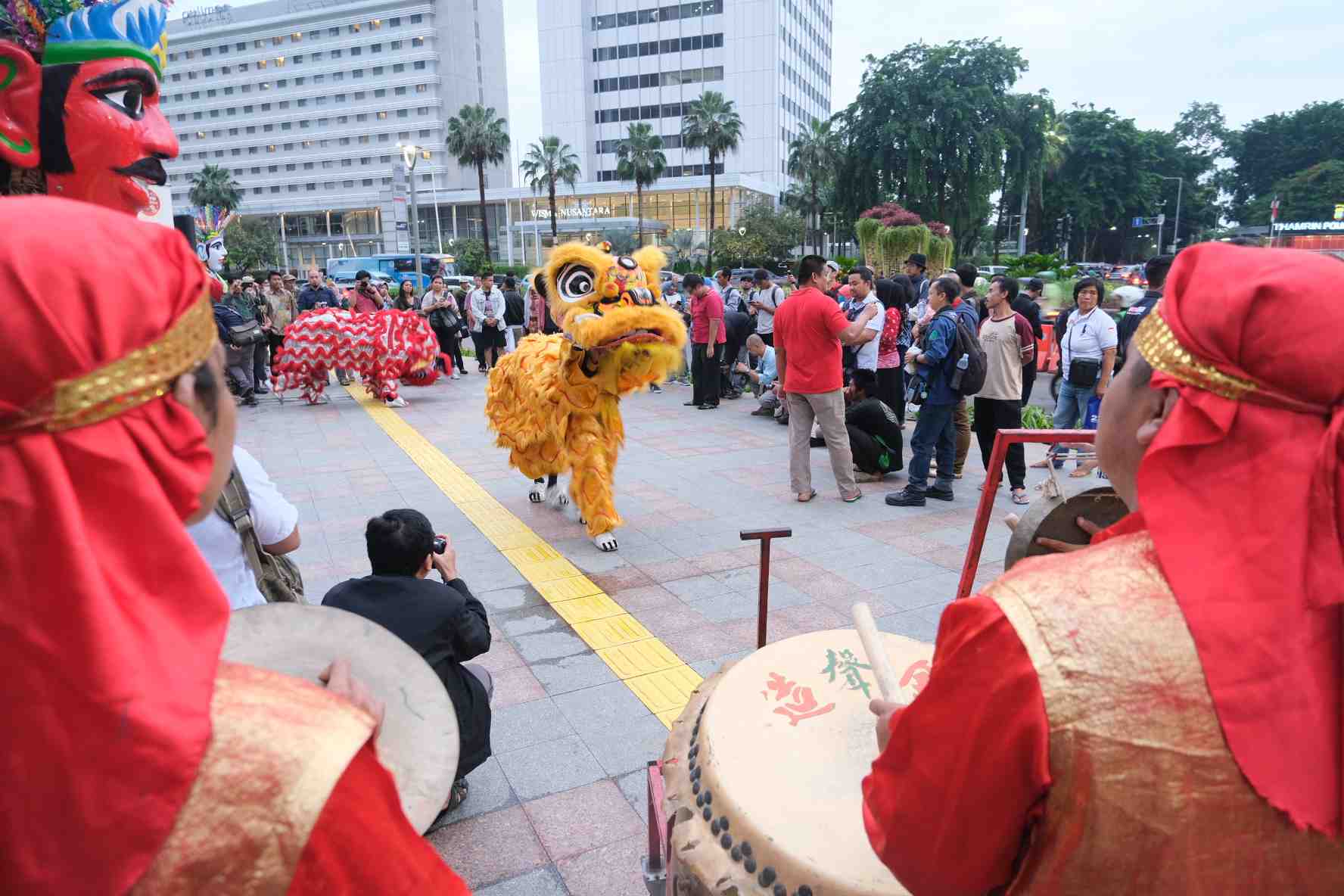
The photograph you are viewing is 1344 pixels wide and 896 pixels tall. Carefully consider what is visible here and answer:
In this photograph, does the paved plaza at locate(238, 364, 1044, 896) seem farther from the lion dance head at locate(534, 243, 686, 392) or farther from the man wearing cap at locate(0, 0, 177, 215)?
the man wearing cap at locate(0, 0, 177, 215)

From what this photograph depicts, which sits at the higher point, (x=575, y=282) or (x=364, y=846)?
(x=575, y=282)

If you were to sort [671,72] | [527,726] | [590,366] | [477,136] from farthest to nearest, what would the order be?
1. [671,72]
2. [477,136]
3. [590,366]
4. [527,726]

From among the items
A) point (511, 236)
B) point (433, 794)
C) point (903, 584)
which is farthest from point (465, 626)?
point (511, 236)

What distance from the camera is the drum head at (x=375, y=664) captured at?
4.07ft

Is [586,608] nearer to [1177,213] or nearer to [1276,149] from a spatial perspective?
[1177,213]

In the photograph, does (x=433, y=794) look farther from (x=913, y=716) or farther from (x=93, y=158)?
(x=93, y=158)

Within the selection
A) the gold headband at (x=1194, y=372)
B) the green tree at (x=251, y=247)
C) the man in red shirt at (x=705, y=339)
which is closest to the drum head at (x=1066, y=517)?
the gold headband at (x=1194, y=372)

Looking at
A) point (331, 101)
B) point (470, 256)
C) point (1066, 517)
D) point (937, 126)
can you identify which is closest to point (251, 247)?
point (470, 256)

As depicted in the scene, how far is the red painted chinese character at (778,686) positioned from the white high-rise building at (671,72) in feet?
217

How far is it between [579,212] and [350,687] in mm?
62677

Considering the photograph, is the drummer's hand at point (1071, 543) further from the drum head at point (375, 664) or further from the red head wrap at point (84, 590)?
the red head wrap at point (84, 590)

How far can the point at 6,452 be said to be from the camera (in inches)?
31.5

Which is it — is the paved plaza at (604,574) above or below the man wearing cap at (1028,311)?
below

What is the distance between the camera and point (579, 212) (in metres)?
60.9
